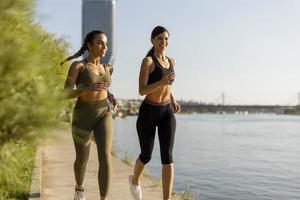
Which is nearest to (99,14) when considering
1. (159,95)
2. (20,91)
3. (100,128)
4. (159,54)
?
(159,54)

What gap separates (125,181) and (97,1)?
16658 centimetres

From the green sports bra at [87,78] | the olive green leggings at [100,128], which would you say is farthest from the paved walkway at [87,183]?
the green sports bra at [87,78]

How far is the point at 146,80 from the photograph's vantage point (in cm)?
555

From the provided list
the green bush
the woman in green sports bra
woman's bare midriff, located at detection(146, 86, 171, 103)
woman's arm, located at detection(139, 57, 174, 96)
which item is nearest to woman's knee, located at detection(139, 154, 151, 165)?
the woman in green sports bra

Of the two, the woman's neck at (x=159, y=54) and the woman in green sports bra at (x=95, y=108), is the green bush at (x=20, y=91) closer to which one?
the woman in green sports bra at (x=95, y=108)

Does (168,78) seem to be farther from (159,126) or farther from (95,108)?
(95,108)

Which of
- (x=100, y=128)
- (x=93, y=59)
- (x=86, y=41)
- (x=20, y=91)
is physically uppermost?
(x=86, y=41)

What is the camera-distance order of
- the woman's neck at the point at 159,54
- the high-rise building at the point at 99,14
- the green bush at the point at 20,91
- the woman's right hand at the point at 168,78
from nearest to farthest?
the green bush at the point at 20,91, the woman's right hand at the point at 168,78, the woman's neck at the point at 159,54, the high-rise building at the point at 99,14

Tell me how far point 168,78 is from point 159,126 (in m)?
0.66

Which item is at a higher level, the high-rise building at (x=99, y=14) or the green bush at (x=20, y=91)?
the high-rise building at (x=99, y=14)

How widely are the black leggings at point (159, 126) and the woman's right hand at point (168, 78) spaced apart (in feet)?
1.44

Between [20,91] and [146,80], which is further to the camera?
[146,80]

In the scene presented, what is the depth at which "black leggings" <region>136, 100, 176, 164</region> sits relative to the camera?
559 cm

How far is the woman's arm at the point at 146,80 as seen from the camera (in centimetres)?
531
